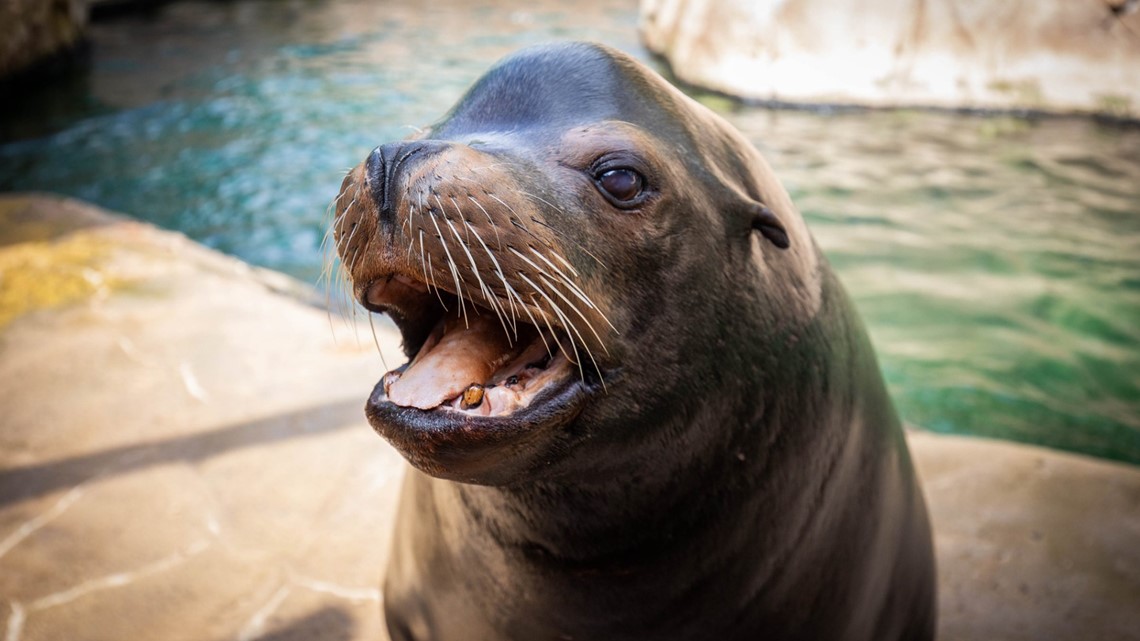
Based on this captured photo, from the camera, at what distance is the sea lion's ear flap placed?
1.79m

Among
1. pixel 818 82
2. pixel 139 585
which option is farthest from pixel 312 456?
pixel 818 82

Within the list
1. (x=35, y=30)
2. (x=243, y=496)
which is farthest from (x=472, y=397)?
(x=35, y=30)

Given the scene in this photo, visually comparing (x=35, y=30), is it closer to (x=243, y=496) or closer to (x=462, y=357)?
(x=243, y=496)

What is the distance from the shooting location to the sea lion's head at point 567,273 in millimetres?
1491

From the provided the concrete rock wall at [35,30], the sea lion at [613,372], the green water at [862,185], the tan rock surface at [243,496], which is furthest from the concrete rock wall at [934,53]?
the sea lion at [613,372]

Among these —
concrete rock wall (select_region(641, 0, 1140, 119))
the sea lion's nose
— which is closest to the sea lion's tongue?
the sea lion's nose

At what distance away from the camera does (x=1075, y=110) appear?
33.6 feet

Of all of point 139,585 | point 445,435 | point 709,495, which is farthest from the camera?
point 139,585

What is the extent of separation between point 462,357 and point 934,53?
33.8 ft

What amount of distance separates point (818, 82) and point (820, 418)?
9492 mm

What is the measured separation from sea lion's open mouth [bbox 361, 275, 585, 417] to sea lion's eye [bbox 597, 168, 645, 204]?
269 mm

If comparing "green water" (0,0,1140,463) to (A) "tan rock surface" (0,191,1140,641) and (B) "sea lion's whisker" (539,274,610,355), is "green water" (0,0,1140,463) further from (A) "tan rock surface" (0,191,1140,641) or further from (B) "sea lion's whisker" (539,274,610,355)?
(B) "sea lion's whisker" (539,274,610,355)

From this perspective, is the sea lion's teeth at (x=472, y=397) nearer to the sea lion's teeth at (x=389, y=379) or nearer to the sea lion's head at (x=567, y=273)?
the sea lion's head at (x=567, y=273)

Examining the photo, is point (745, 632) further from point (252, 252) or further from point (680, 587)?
point (252, 252)
